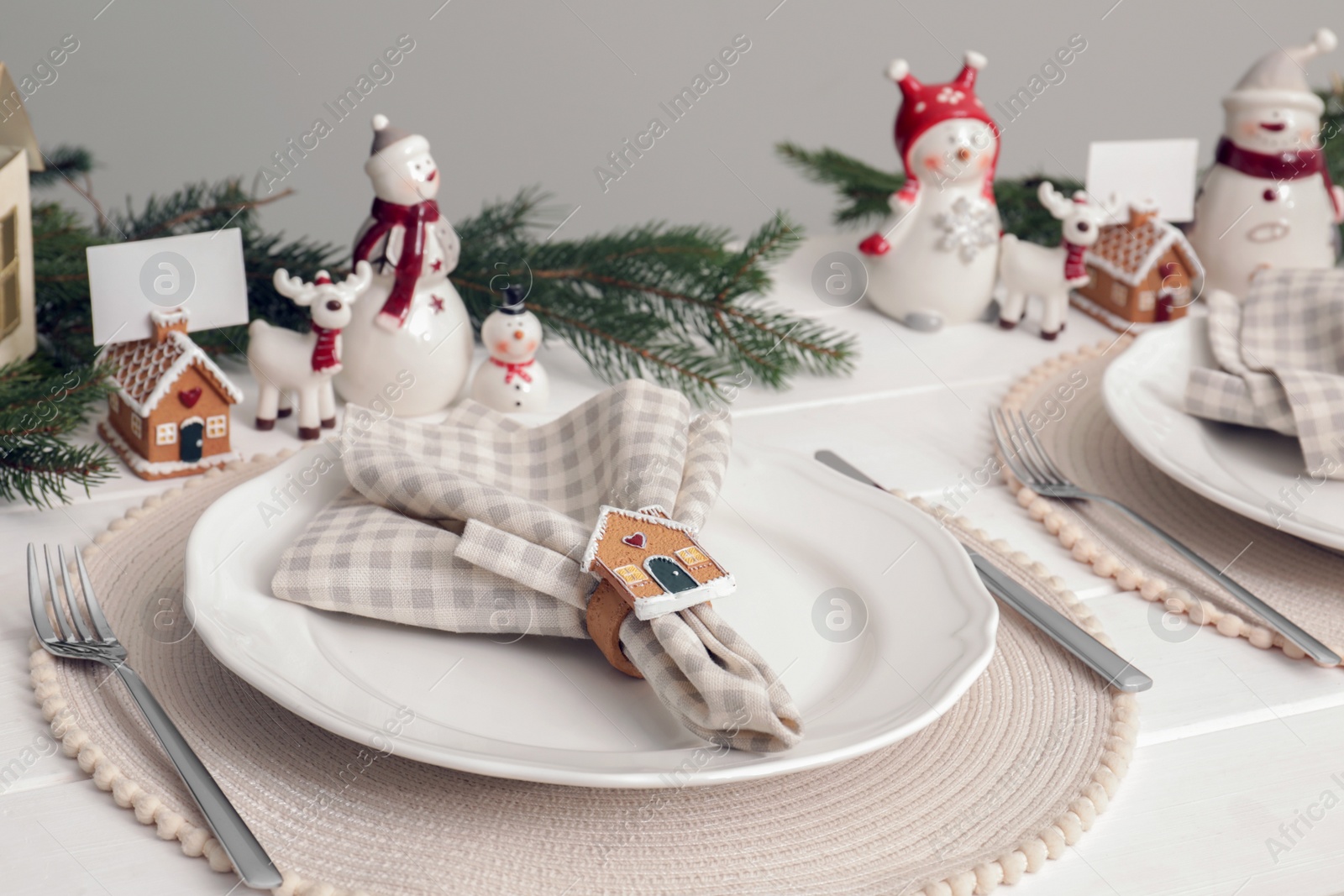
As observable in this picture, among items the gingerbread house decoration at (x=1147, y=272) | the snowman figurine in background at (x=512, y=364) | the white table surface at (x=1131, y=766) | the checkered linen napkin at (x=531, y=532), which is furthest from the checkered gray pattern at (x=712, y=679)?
the gingerbread house decoration at (x=1147, y=272)

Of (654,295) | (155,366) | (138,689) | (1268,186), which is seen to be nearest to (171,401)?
(155,366)

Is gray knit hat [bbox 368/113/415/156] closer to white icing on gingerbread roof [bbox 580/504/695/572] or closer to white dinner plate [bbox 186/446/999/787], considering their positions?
white dinner plate [bbox 186/446/999/787]

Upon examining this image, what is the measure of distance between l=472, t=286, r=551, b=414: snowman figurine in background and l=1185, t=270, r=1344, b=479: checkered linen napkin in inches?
19.5

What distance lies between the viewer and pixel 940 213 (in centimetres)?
120

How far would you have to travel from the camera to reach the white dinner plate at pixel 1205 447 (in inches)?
31.7

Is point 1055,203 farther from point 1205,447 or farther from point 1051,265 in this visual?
point 1205,447

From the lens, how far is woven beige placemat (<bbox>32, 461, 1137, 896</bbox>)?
56 centimetres

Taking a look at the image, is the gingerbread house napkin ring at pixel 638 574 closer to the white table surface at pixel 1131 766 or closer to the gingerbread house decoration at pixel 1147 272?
the white table surface at pixel 1131 766

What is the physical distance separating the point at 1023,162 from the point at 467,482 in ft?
7.68

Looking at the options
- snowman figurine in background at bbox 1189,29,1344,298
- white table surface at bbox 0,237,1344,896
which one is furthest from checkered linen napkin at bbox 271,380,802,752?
snowman figurine in background at bbox 1189,29,1344,298

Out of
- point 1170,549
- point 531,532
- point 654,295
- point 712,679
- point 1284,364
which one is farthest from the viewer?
point 654,295

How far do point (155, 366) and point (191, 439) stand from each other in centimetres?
6

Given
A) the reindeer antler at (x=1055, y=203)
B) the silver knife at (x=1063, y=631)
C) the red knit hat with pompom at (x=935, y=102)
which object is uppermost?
the red knit hat with pompom at (x=935, y=102)

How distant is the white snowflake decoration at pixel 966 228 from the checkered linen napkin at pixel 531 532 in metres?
0.49
